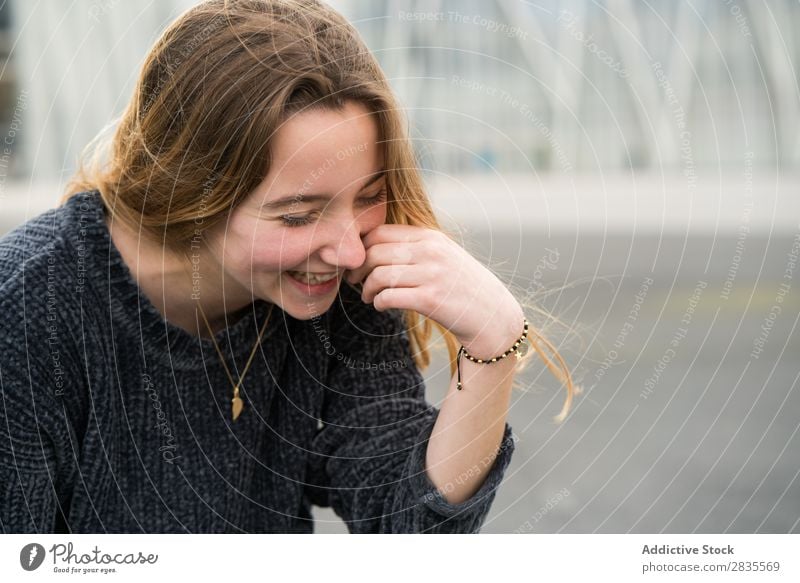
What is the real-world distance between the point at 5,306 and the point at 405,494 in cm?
54

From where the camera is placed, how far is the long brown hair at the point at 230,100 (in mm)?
1070

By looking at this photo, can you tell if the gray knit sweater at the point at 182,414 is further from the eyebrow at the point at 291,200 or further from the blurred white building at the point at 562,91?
the blurred white building at the point at 562,91

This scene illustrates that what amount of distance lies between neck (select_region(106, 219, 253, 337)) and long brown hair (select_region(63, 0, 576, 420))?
0.11 ft

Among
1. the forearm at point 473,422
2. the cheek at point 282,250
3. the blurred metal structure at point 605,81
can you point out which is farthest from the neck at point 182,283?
the blurred metal structure at point 605,81

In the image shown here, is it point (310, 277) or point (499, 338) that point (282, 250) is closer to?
point (310, 277)

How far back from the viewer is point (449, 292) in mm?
1137

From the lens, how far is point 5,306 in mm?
1075

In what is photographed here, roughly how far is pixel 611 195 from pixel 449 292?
10.4 metres

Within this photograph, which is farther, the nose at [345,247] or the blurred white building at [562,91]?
the blurred white building at [562,91]

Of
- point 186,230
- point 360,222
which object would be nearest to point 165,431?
point 186,230

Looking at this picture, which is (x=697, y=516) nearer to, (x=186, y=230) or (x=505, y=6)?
(x=186, y=230)

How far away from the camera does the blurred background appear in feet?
9.46

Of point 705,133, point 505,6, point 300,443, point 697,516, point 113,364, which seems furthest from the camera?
point 705,133

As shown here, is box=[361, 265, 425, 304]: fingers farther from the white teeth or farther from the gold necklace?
the gold necklace
